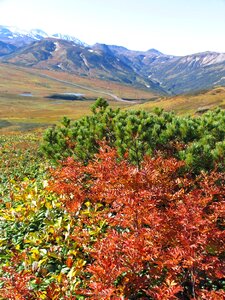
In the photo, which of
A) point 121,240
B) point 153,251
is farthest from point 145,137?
point 153,251

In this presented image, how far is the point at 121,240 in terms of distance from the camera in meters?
6.51

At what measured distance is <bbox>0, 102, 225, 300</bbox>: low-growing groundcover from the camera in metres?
5.81

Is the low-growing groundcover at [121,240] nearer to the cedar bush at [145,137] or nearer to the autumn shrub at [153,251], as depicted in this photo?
the autumn shrub at [153,251]

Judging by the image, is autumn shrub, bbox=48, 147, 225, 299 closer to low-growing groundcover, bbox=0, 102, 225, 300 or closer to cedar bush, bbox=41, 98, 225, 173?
low-growing groundcover, bbox=0, 102, 225, 300

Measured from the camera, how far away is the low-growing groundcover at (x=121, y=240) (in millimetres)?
5809

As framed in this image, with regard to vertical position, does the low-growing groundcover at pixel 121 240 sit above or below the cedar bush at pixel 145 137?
below

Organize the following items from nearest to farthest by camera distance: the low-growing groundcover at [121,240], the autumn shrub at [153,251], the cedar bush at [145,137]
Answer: the autumn shrub at [153,251] → the low-growing groundcover at [121,240] → the cedar bush at [145,137]

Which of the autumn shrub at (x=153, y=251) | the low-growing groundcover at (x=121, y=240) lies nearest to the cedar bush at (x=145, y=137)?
the low-growing groundcover at (x=121, y=240)

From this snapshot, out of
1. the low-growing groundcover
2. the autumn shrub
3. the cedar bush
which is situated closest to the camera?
the autumn shrub

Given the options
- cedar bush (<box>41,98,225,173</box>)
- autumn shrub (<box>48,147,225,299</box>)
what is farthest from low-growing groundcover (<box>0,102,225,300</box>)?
cedar bush (<box>41,98,225,173</box>)

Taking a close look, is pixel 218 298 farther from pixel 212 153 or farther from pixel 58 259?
pixel 212 153

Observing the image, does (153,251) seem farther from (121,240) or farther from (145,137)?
(145,137)

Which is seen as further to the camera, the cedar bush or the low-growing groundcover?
the cedar bush

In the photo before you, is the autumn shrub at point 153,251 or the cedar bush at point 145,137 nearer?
the autumn shrub at point 153,251
